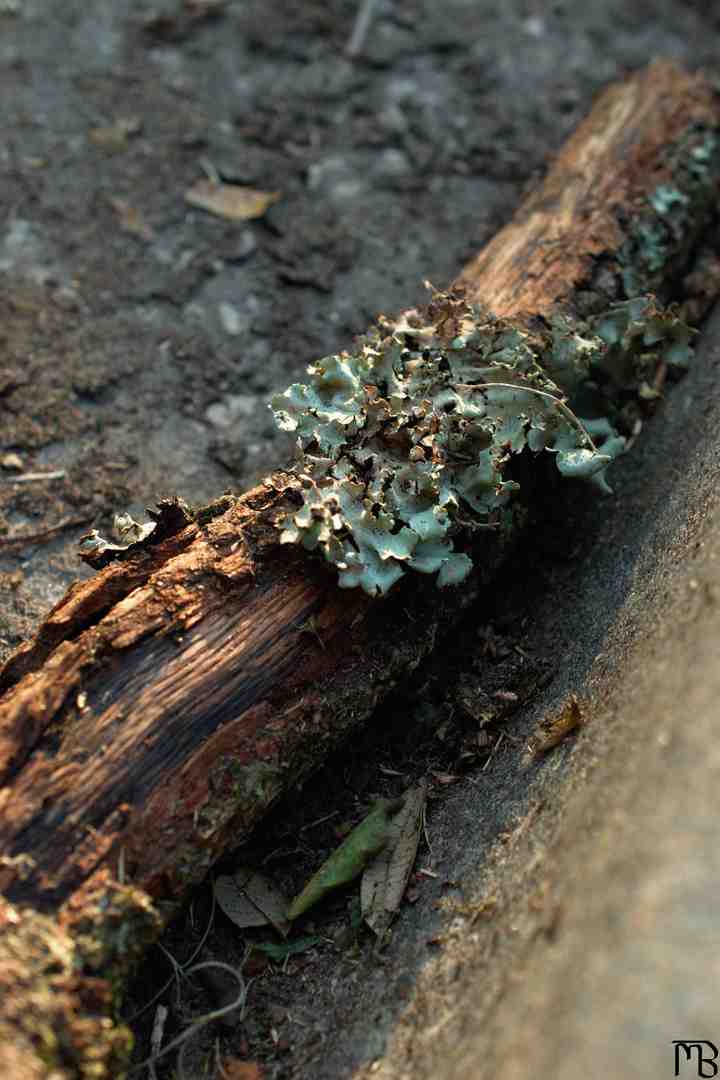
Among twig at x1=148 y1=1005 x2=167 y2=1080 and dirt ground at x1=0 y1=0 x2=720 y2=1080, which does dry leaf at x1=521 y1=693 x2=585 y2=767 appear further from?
twig at x1=148 y1=1005 x2=167 y2=1080

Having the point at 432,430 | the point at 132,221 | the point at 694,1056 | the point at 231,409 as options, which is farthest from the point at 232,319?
the point at 694,1056

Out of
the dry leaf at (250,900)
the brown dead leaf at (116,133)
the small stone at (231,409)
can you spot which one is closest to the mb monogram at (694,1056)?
the dry leaf at (250,900)

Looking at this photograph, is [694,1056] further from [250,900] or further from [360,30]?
[360,30]

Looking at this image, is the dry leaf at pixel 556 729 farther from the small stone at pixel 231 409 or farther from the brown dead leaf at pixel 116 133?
the brown dead leaf at pixel 116 133

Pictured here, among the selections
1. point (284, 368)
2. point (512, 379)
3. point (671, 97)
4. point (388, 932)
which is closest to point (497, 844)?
point (388, 932)

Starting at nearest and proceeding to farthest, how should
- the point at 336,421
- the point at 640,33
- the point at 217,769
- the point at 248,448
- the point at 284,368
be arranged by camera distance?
1. the point at 217,769
2. the point at 336,421
3. the point at 248,448
4. the point at 284,368
5. the point at 640,33

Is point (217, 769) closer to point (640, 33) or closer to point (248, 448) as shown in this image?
point (248, 448)

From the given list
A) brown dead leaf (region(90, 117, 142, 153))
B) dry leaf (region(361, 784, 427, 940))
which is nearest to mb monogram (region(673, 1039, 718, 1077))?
dry leaf (region(361, 784, 427, 940))
